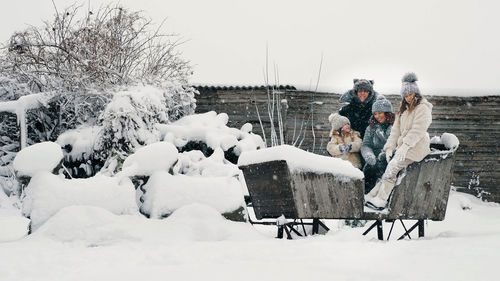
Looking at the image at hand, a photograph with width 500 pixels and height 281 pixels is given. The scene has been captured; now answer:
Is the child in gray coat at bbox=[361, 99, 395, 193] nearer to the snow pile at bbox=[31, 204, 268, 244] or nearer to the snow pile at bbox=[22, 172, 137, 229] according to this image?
the snow pile at bbox=[31, 204, 268, 244]

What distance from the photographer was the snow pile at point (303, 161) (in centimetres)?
462

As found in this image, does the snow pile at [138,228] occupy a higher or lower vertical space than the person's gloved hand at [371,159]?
lower

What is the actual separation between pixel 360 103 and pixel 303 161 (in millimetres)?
2856

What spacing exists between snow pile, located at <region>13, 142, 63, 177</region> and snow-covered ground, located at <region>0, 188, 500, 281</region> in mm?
701

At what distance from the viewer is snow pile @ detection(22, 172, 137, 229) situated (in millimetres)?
4945

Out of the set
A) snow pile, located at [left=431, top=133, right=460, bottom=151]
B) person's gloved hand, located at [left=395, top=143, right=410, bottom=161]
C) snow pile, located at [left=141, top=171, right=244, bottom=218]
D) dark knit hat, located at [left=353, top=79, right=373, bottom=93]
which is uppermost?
dark knit hat, located at [left=353, top=79, right=373, bottom=93]

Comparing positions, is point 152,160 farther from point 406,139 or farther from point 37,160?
point 406,139

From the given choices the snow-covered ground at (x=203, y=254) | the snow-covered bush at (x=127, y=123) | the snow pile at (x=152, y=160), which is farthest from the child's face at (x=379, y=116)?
the snow-covered bush at (x=127, y=123)

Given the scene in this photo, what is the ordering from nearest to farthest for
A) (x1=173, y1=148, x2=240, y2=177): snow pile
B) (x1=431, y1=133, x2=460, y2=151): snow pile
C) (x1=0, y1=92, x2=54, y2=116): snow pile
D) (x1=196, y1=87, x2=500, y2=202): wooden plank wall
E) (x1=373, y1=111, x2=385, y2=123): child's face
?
(x1=431, y1=133, x2=460, y2=151): snow pile < (x1=373, y1=111, x2=385, y2=123): child's face < (x1=173, y1=148, x2=240, y2=177): snow pile < (x1=0, y1=92, x2=54, y2=116): snow pile < (x1=196, y1=87, x2=500, y2=202): wooden plank wall

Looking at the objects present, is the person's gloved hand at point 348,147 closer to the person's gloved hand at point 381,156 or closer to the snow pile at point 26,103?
the person's gloved hand at point 381,156

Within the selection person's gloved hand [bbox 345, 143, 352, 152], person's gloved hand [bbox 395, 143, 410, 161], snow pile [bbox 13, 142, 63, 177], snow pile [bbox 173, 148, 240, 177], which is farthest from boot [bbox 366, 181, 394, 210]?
snow pile [bbox 13, 142, 63, 177]

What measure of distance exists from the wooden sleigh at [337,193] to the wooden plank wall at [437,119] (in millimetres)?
8762

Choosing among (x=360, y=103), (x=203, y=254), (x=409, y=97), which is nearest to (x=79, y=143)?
(x=360, y=103)

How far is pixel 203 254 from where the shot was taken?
3734mm
